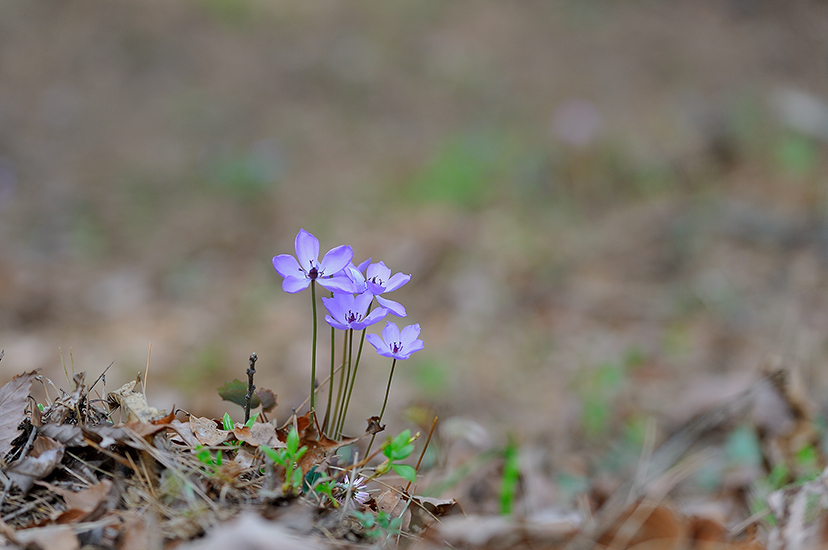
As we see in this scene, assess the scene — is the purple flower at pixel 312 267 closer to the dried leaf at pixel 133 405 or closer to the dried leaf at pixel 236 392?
the dried leaf at pixel 236 392

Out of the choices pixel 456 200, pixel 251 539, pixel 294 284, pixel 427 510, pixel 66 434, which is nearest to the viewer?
pixel 251 539

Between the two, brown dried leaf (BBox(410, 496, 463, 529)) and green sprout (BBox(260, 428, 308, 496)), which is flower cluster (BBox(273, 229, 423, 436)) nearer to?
green sprout (BBox(260, 428, 308, 496))

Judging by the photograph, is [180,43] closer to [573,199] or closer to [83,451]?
[573,199]

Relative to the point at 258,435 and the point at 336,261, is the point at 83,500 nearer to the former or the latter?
the point at 258,435

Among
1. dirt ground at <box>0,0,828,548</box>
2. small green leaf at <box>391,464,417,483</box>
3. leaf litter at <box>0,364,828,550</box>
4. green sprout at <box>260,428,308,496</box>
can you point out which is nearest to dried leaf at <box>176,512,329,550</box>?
leaf litter at <box>0,364,828,550</box>

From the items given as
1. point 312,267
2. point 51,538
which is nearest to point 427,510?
point 312,267

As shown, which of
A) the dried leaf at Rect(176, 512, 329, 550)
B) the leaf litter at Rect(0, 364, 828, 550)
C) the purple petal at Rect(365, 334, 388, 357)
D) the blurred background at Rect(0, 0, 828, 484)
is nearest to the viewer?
the dried leaf at Rect(176, 512, 329, 550)

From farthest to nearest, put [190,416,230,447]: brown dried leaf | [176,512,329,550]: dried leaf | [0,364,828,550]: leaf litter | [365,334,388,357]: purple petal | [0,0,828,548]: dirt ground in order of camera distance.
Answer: [0,0,828,548]: dirt ground
[190,416,230,447]: brown dried leaf
[365,334,388,357]: purple petal
[0,364,828,550]: leaf litter
[176,512,329,550]: dried leaf
